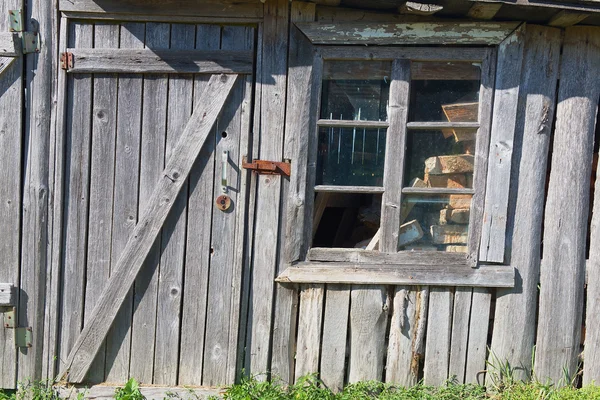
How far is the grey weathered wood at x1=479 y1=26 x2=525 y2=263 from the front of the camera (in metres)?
4.19

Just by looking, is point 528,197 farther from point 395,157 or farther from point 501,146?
point 395,157

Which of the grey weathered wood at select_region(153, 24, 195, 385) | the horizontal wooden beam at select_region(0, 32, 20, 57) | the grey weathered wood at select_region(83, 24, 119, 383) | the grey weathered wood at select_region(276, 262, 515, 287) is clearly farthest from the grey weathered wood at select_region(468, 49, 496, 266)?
the horizontal wooden beam at select_region(0, 32, 20, 57)

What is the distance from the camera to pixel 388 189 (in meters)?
4.28

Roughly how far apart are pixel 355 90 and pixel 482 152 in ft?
2.89

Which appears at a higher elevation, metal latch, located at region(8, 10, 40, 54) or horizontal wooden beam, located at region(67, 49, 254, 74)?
metal latch, located at region(8, 10, 40, 54)

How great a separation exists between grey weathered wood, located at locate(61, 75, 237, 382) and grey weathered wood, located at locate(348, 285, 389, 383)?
51.9 inches

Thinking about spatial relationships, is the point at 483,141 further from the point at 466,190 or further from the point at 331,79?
the point at 331,79

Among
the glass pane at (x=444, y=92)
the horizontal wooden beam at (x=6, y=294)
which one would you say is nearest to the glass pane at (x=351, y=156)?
the glass pane at (x=444, y=92)

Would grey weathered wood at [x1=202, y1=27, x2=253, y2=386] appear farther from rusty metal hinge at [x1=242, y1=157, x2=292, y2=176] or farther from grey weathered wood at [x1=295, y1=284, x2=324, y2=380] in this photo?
grey weathered wood at [x1=295, y1=284, x2=324, y2=380]

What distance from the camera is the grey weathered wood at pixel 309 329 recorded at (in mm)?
4348

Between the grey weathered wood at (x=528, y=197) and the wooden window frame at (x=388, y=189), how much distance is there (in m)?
0.16

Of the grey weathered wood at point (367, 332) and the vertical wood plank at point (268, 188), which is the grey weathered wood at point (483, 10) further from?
the grey weathered wood at point (367, 332)

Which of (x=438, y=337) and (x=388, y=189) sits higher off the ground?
(x=388, y=189)

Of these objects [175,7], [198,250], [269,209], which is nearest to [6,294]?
[198,250]
